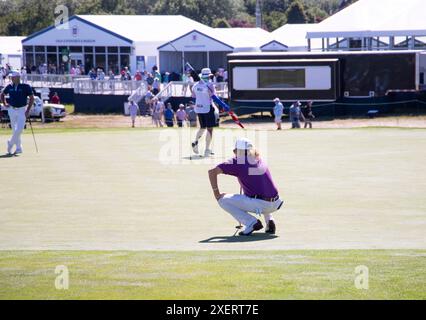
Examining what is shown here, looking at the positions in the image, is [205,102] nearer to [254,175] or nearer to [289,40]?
[254,175]

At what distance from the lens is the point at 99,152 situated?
2233 centimetres

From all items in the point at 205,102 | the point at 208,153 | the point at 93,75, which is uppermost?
the point at 205,102

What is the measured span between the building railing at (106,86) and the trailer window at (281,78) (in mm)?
11014

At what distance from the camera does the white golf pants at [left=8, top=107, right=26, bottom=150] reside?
870 inches

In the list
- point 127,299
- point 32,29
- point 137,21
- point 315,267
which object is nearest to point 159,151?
point 315,267

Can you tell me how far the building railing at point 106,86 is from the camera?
196ft

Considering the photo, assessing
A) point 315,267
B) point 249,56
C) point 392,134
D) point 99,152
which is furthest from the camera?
point 249,56

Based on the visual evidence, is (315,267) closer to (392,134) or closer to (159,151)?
(159,151)

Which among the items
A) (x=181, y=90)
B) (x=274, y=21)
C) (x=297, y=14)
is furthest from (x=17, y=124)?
(x=274, y=21)

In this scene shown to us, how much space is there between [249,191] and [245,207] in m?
0.22

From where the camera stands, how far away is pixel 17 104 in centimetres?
2262
